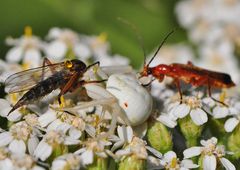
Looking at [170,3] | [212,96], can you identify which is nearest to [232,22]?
[170,3]

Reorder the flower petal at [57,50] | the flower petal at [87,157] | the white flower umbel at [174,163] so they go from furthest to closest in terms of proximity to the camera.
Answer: the flower petal at [57,50], the white flower umbel at [174,163], the flower petal at [87,157]

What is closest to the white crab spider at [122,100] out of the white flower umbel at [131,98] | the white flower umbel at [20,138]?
the white flower umbel at [131,98]

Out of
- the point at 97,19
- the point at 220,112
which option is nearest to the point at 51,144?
the point at 220,112

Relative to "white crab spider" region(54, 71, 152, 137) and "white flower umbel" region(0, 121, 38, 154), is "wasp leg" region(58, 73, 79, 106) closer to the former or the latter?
"white crab spider" region(54, 71, 152, 137)

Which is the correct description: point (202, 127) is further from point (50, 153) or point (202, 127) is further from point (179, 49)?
point (179, 49)

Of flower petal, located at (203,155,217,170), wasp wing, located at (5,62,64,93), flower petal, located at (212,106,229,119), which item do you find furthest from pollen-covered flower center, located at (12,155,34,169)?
flower petal, located at (212,106,229,119)

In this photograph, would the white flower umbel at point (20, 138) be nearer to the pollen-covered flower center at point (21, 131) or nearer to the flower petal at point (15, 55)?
the pollen-covered flower center at point (21, 131)
